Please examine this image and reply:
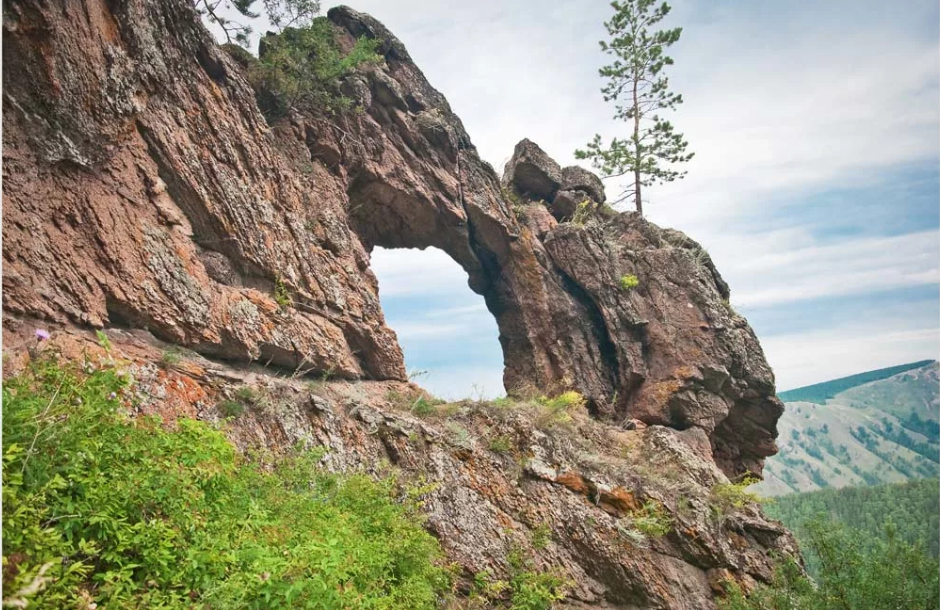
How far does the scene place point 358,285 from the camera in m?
13.6

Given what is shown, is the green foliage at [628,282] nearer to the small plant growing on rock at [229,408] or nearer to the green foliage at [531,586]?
the green foliage at [531,586]

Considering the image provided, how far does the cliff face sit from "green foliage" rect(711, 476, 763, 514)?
0.39m

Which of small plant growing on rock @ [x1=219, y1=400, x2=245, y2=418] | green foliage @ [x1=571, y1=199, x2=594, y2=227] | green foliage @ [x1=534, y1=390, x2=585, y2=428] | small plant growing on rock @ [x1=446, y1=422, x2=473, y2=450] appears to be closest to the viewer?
small plant growing on rock @ [x1=219, y1=400, x2=245, y2=418]

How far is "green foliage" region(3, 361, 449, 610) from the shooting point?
3.56 metres

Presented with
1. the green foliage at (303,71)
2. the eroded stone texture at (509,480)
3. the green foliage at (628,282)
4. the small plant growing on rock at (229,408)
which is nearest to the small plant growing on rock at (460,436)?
the eroded stone texture at (509,480)

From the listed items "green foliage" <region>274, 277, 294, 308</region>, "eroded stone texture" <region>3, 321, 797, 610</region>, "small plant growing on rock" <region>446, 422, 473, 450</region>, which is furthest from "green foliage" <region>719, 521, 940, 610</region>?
"green foliage" <region>274, 277, 294, 308</region>

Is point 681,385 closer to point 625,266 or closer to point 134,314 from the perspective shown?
point 625,266

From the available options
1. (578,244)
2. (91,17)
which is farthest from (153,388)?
(578,244)

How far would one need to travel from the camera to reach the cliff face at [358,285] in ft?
26.1

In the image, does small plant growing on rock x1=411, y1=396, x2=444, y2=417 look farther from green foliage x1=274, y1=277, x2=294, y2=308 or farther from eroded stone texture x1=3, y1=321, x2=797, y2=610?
green foliage x1=274, y1=277, x2=294, y2=308

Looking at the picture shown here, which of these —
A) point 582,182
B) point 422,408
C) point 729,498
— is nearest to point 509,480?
point 422,408

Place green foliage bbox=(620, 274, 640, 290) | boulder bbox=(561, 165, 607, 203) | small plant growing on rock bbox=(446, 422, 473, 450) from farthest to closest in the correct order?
1. boulder bbox=(561, 165, 607, 203)
2. green foliage bbox=(620, 274, 640, 290)
3. small plant growing on rock bbox=(446, 422, 473, 450)

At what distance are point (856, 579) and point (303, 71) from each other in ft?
57.6

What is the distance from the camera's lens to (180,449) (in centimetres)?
510
